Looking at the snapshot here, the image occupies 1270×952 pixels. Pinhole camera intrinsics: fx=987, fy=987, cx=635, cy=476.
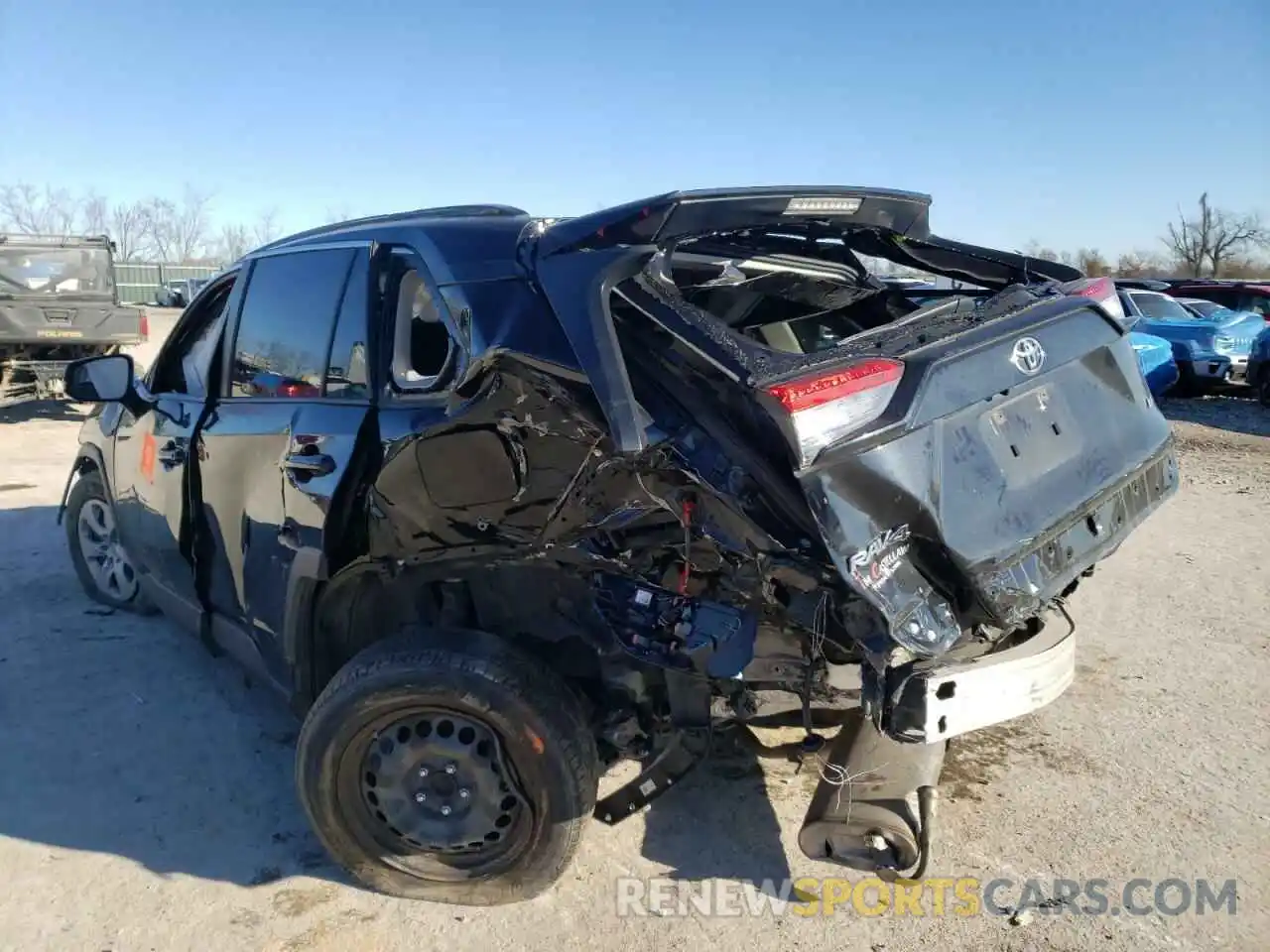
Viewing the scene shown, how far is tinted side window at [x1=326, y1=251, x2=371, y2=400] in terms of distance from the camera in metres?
3.26

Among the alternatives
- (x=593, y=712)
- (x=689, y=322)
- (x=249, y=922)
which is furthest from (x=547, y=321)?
(x=249, y=922)

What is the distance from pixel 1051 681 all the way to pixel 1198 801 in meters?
1.25

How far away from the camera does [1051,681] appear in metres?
2.74

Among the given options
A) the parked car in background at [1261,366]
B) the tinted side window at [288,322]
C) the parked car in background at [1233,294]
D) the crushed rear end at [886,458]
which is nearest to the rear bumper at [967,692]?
the crushed rear end at [886,458]

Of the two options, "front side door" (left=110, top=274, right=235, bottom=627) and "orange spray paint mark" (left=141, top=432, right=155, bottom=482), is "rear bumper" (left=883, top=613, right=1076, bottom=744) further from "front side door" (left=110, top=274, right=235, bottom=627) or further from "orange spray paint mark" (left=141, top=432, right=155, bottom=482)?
"orange spray paint mark" (left=141, top=432, right=155, bottom=482)

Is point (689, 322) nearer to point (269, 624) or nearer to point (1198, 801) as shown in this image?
point (269, 624)

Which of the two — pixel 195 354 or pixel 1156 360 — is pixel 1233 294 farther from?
pixel 195 354

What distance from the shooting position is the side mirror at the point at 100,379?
4.60 meters

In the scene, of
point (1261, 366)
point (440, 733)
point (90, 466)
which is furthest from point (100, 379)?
point (1261, 366)

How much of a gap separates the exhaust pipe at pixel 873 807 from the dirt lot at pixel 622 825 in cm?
31

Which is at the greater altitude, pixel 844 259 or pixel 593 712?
pixel 844 259

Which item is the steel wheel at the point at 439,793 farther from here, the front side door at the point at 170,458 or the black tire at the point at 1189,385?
the black tire at the point at 1189,385

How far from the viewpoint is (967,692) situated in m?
2.49

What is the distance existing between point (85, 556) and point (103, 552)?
0.19 meters
